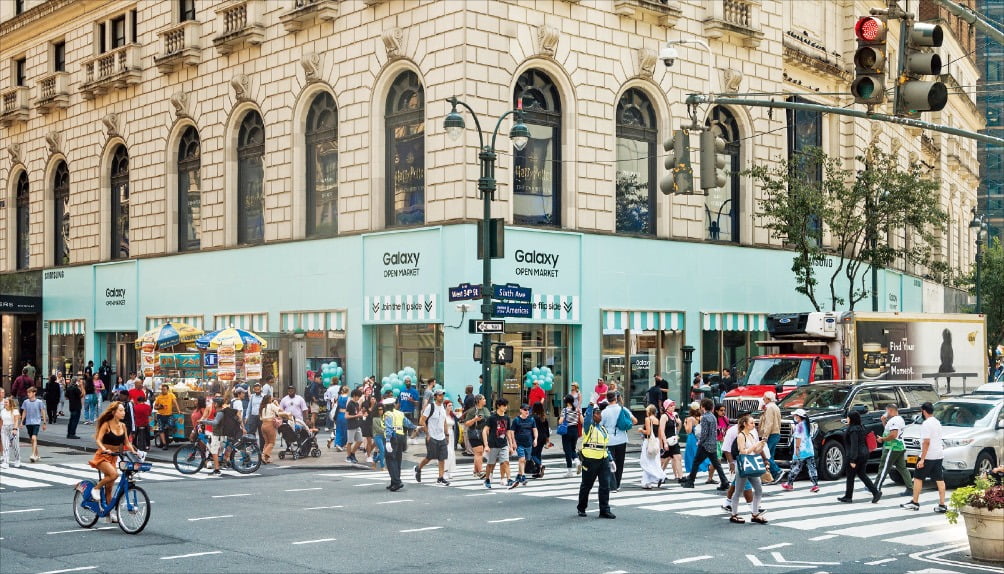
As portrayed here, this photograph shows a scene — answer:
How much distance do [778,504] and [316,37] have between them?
23267 millimetres

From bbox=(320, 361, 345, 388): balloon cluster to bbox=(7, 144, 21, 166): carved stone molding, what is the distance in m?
25.8

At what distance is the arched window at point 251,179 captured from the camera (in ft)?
129

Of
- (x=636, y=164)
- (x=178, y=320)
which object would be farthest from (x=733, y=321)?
(x=178, y=320)

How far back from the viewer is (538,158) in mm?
34125

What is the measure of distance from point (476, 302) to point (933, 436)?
15.6 m

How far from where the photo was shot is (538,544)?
14.8 metres

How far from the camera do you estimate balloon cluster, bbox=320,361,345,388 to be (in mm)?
34156

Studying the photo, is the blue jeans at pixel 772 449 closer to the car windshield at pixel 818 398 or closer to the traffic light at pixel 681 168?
the car windshield at pixel 818 398

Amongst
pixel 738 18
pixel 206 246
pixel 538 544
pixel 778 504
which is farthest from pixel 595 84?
pixel 538 544

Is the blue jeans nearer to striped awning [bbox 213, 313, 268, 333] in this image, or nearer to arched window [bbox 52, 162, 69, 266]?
striped awning [bbox 213, 313, 268, 333]

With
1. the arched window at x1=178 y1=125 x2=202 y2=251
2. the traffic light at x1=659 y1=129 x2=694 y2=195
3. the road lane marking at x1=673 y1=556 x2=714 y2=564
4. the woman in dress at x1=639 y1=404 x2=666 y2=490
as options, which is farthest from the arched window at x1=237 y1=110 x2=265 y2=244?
the road lane marking at x1=673 y1=556 x2=714 y2=564

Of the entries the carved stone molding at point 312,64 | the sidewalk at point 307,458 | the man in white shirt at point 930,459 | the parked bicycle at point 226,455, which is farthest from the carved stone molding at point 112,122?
the man in white shirt at point 930,459

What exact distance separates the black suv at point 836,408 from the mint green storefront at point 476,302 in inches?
381

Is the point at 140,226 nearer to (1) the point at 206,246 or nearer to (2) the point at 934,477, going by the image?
(1) the point at 206,246
